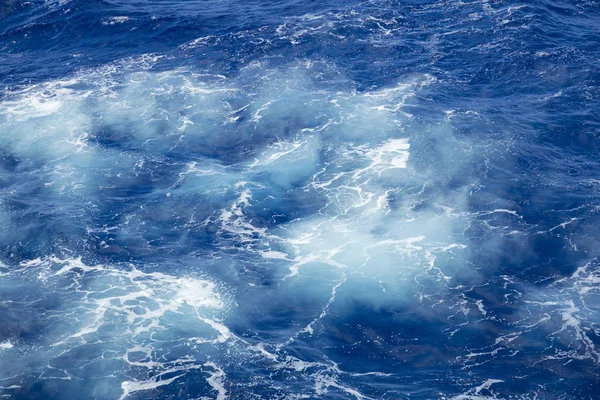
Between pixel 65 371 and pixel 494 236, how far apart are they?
341ft

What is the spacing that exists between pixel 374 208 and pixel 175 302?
188 feet

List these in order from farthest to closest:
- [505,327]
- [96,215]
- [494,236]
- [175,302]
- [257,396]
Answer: [96,215] → [494,236] → [175,302] → [505,327] → [257,396]

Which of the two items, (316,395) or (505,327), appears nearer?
(316,395)

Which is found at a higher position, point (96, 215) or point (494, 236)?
point (96, 215)

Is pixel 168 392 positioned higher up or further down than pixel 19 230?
further down

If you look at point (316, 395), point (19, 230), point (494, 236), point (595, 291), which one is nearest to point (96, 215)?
point (19, 230)

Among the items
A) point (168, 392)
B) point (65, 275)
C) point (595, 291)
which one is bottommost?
point (595, 291)

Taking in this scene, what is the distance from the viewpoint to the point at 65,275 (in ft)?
539

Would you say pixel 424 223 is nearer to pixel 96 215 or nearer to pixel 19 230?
pixel 96 215

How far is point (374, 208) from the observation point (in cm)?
17850

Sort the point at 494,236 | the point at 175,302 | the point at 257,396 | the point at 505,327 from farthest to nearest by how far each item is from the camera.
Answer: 1. the point at 494,236
2. the point at 175,302
3. the point at 505,327
4. the point at 257,396

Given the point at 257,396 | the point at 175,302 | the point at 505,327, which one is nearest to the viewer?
the point at 257,396

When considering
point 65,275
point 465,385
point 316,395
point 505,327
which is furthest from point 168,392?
point 505,327

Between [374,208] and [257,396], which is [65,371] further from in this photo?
[374,208]
